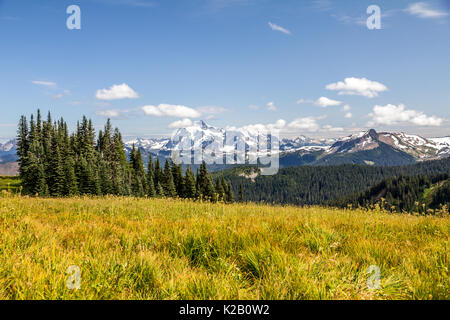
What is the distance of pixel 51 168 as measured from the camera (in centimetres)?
6334

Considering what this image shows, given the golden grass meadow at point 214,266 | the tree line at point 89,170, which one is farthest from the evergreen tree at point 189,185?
the golden grass meadow at point 214,266

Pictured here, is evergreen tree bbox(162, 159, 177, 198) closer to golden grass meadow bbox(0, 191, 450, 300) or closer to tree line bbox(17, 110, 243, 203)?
tree line bbox(17, 110, 243, 203)

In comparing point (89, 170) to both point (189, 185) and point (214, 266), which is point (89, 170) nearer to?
point (189, 185)

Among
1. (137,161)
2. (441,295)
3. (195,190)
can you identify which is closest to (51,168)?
(137,161)

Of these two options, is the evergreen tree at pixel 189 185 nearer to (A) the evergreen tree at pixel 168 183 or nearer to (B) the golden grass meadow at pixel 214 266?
(A) the evergreen tree at pixel 168 183

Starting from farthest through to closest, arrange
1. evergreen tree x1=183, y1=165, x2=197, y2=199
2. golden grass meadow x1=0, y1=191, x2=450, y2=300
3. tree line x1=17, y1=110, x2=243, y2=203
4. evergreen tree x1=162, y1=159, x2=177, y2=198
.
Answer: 1. evergreen tree x1=162, y1=159, x2=177, y2=198
2. evergreen tree x1=183, y1=165, x2=197, y2=199
3. tree line x1=17, y1=110, x2=243, y2=203
4. golden grass meadow x1=0, y1=191, x2=450, y2=300

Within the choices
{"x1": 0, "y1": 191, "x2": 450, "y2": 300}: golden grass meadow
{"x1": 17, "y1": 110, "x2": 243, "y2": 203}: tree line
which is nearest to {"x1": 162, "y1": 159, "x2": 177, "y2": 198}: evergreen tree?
{"x1": 17, "y1": 110, "x2": 243, "y2": 203}: tree line

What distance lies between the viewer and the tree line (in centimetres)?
6169

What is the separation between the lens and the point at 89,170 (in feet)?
209

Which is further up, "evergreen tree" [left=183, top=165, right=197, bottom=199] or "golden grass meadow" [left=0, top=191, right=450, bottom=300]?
"golden grass meadow" [left=0, top=191, right=450, bottom=300]

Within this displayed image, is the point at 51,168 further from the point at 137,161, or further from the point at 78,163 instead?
the point at 137,161

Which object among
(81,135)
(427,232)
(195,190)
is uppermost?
(81,135)

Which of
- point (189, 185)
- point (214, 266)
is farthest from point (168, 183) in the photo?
point (214, 266)
